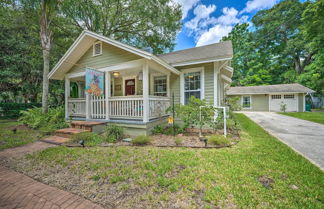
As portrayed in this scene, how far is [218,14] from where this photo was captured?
15.2m

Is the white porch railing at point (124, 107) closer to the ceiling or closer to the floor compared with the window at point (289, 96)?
closer to the floor

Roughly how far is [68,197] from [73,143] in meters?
3.18

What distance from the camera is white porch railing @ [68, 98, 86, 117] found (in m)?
7.14

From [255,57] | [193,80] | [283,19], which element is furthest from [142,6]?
[283,19]

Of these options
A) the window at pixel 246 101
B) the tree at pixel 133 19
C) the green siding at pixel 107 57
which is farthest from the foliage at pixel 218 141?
the window at pixel 246 101

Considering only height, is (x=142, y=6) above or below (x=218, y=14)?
below

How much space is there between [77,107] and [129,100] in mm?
3569

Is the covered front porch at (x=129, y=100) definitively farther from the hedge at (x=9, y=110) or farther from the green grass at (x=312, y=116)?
the green grass at (x=312, y=116)

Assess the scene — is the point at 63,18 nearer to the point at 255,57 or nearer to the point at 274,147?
the point at 274,147

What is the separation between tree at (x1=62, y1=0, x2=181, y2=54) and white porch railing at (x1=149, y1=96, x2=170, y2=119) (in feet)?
28.3

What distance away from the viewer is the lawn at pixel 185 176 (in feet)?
6.42

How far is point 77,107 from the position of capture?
7316 mm

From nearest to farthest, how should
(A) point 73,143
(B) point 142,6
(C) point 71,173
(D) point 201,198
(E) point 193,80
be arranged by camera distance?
(D) point 201,198 → (C) point 71,173 → (A) point 73,143 → (E) point 193,80 → (B) point 142,6

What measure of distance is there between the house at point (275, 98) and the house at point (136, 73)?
14.2 metres
